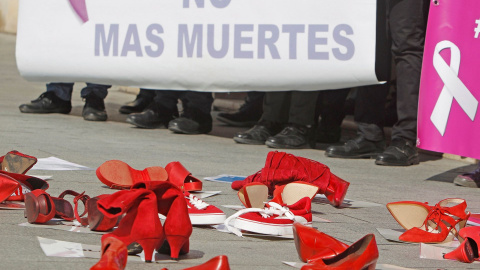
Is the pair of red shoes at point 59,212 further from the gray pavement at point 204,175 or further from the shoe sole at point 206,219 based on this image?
the shoe sole at point 206,219

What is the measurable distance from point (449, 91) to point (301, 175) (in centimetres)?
125

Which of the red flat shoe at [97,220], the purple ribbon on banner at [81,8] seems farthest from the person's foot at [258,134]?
the red flat shoe at [97,220]

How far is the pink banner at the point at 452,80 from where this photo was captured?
170 inches

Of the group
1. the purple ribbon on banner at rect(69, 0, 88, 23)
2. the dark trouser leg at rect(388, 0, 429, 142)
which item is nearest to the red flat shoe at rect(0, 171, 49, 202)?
the dark trouser leg at rect(388, 0, 429, 142)

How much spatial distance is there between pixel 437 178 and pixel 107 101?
423 centimetres

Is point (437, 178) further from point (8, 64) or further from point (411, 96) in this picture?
point (8, 64)

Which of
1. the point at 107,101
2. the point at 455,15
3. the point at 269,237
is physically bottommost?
the point at 107,101

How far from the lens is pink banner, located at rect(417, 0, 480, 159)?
4320 millimetres

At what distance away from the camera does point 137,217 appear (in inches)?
92.4

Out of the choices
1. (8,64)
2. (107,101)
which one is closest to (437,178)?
(107,101)

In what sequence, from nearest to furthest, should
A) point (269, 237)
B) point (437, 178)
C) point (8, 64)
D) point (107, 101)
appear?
point (269, 237) < point (437, 178) < point (107, 101) < point (8, 64)

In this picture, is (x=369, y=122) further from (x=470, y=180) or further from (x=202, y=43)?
(x=202, y=43)

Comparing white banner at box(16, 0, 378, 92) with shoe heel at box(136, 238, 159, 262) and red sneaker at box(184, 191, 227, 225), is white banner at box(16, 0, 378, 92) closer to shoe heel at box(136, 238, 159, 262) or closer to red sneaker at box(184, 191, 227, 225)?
red sneaker at box(184, 191, 227, 225)

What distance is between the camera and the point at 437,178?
4.76 meters
